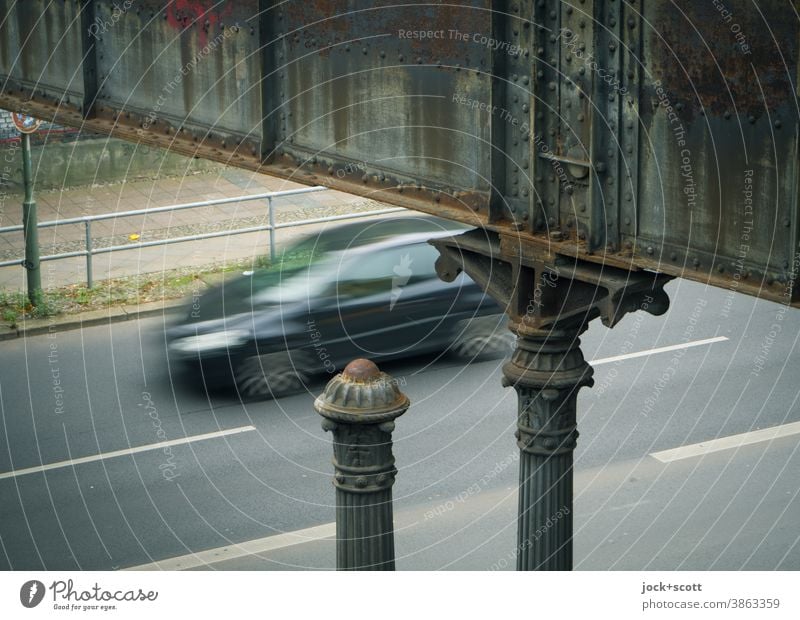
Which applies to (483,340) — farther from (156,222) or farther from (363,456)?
(363,456)

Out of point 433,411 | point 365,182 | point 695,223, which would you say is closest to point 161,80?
point 365,182

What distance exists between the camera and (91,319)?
1838 centimetres

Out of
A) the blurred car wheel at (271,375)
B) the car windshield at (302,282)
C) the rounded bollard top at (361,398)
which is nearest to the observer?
the rounded bollard top at (361,398)

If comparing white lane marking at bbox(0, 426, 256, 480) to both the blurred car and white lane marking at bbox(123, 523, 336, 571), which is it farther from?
white lane marking at bbox(123, 523, 336, 571)

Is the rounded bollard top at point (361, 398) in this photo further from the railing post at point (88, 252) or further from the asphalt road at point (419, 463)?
the railing post at point (88, 252)

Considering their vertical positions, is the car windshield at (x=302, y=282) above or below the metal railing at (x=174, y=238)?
below

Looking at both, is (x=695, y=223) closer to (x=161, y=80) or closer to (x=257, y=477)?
(x=161, y=80)

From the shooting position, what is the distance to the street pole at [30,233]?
17797mm

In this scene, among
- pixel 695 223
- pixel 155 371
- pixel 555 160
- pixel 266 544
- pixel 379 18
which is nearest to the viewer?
pixel 695 223

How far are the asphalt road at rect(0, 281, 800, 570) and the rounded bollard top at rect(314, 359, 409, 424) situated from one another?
17.3 ft

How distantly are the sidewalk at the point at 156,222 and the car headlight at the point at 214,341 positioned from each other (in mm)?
3928

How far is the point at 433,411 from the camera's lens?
1570 centimetres

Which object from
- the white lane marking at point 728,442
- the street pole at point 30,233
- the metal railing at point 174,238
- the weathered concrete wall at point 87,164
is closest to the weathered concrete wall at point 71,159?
the weathered concrete wall at point 87,164
